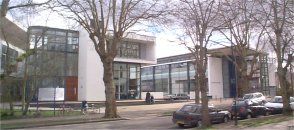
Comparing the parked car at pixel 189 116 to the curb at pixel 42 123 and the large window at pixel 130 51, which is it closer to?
the curb at pixel 42 123

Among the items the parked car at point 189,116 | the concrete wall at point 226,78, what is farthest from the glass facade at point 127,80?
the parked car at point 189,116

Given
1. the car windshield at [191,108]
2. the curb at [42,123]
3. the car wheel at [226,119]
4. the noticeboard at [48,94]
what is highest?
the noticeboard at [48,94]

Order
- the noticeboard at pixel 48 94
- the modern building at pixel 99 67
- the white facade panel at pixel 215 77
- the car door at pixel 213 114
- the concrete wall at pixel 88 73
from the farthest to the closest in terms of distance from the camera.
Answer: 1. the white facade panel at pixel 215 77
2. the concrete wall at pixel 88 73
3. the modern building at pixel 99 67
4. the noticeboard at pixel 48 94
5. the car door at pixel 213 114

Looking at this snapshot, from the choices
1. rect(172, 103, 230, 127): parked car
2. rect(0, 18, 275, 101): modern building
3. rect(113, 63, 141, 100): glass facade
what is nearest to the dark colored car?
rect(172, 103, 230, 127): parked car

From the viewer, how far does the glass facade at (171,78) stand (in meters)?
90.3

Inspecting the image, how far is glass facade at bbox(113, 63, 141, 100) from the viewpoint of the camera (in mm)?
63781

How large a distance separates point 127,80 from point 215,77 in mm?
24373

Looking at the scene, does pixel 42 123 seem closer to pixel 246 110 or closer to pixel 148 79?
pixel 246 110

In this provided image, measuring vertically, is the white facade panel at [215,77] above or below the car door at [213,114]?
above

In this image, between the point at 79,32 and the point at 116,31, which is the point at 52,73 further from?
the point at 79,32

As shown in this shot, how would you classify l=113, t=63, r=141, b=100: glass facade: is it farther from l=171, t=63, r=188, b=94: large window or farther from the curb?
the curb

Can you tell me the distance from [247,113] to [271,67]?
61.8 meters

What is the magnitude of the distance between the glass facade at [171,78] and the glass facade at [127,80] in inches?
943

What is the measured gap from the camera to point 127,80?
65500 mm
